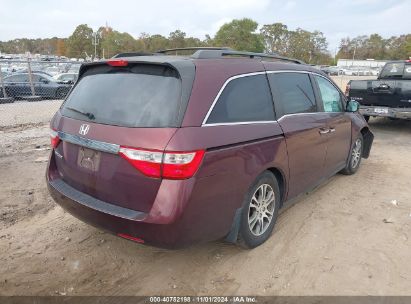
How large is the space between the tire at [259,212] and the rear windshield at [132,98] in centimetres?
111

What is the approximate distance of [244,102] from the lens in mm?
3326

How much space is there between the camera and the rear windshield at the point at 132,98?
2.81m

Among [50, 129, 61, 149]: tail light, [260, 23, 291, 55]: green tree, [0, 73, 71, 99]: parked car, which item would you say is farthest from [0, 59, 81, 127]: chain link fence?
[260, 23, 291, 55]: green tree

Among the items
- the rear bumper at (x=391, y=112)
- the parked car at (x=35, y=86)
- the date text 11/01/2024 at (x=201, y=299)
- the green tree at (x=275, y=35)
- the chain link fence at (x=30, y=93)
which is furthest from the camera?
the green tree at (x=275, y=35)

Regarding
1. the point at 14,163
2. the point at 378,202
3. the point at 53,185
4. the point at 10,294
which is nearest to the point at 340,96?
the point at 378,202

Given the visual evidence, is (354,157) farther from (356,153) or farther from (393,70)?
(393,70)

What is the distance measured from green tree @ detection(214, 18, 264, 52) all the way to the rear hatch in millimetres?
83797

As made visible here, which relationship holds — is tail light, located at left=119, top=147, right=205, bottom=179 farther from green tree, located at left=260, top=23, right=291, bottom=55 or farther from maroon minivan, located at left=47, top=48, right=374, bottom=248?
green tree, located at left=260, top=23, right=291, bottom=55

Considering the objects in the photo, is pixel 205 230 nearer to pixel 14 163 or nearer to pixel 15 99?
pixel 14 163

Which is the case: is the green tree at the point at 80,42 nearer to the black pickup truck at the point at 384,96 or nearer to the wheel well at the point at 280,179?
the black pickup truck at the point at 384,96

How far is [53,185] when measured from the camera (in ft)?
11.4

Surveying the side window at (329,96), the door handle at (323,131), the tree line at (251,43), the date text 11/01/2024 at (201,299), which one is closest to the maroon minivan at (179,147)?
the date text 11/01/2024 at (201,299)

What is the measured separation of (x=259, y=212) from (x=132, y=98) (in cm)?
162

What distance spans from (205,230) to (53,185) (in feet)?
5.01
